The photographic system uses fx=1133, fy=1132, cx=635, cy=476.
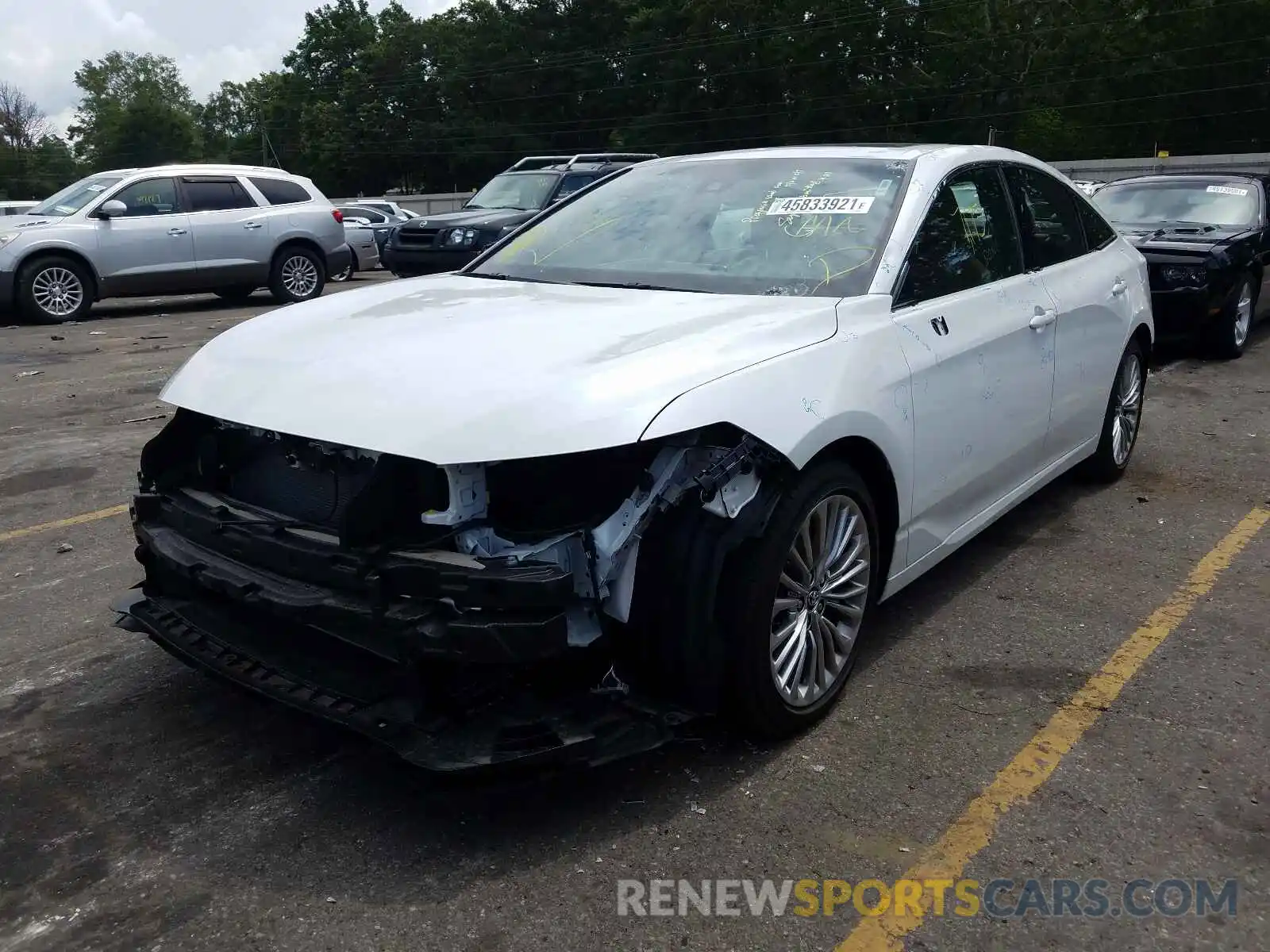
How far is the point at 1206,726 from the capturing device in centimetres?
340

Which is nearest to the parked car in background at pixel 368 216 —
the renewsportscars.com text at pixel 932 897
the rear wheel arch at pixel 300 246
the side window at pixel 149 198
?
the rear wheel arch at pixel 300 246

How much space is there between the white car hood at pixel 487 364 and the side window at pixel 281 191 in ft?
38.5

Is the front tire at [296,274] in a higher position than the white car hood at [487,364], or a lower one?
lower

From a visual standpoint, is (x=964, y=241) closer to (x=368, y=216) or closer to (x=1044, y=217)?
(x=1044, y=217)

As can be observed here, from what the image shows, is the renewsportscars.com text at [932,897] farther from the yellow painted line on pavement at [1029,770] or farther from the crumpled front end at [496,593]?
the crumpled front end at [496,593]

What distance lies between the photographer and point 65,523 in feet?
18.0

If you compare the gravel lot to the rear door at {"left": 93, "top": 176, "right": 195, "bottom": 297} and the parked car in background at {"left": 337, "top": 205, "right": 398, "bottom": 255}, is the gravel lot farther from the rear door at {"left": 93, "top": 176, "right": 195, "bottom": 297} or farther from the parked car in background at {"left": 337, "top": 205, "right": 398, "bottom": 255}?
the parked car in background at {"left": 337, "top": 205, "right": 398, "bottom": 255}

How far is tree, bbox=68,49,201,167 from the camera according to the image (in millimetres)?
86938

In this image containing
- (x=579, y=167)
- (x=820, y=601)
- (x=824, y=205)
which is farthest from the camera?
(x=579, y=167)

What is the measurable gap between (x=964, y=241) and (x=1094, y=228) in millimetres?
1707

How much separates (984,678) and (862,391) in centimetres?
112

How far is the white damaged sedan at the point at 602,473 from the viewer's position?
9.03ft

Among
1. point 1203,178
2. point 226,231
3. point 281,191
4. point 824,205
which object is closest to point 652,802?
point 824,205

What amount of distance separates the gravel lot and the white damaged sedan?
28 cm
